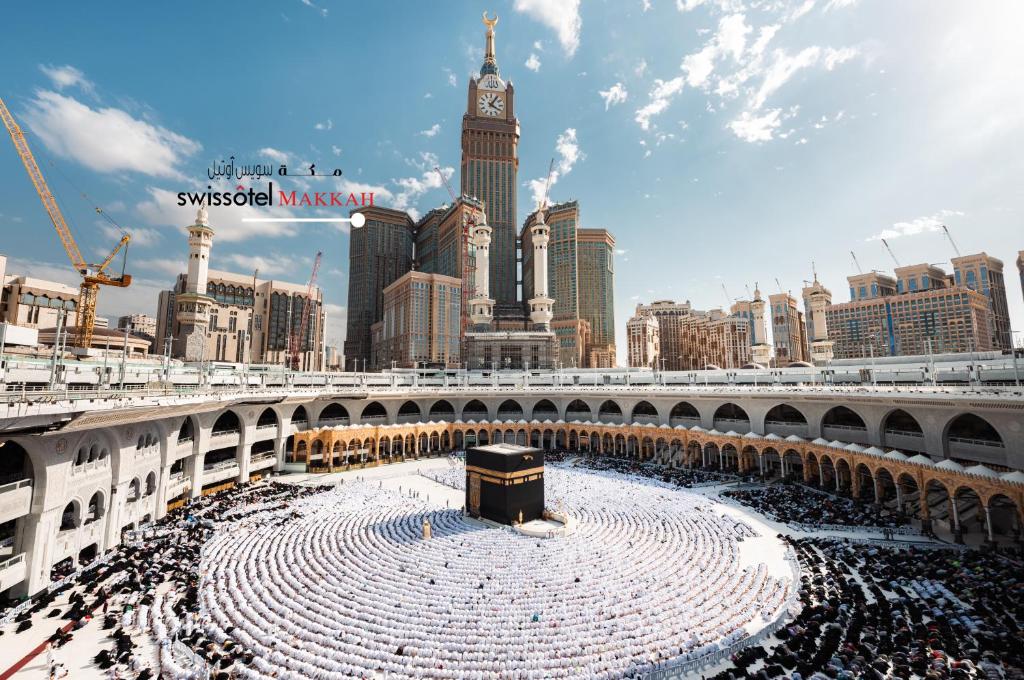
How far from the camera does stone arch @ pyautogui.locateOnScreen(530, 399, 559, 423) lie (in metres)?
47.7

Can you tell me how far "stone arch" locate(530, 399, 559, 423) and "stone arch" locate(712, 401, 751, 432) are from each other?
616 inches

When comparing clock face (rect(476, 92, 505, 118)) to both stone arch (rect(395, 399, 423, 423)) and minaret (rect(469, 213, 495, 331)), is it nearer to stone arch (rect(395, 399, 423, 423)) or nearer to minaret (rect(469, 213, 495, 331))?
minaret (rect(469, 213, 495, 331))

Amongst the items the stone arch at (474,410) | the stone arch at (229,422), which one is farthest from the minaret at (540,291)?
the stone arch at (229,422)

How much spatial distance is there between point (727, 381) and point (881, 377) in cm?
1237

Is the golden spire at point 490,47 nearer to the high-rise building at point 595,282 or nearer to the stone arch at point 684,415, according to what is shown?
the high-rise building at point 595,282

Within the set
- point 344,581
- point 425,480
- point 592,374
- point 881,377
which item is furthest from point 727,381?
point 344,581

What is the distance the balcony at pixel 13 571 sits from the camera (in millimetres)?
14766

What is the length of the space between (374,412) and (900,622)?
4107cm

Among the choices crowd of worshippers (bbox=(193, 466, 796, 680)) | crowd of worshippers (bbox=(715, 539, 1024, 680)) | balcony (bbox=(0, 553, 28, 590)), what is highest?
balcony (bbox=(0, 553, 28, 590))

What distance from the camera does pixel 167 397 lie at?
845 inches

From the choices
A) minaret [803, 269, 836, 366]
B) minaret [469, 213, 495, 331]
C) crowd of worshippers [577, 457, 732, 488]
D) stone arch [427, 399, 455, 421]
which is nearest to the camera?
crowd of worshippers [577, 457, 732, 488]

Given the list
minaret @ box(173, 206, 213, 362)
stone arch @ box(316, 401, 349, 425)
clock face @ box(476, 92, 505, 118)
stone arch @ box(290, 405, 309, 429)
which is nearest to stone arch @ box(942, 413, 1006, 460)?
stone arch @ box(316, 401, 349, 425)

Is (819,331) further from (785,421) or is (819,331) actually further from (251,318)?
(251,318)

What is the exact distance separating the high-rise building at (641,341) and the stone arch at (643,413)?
287 feet
